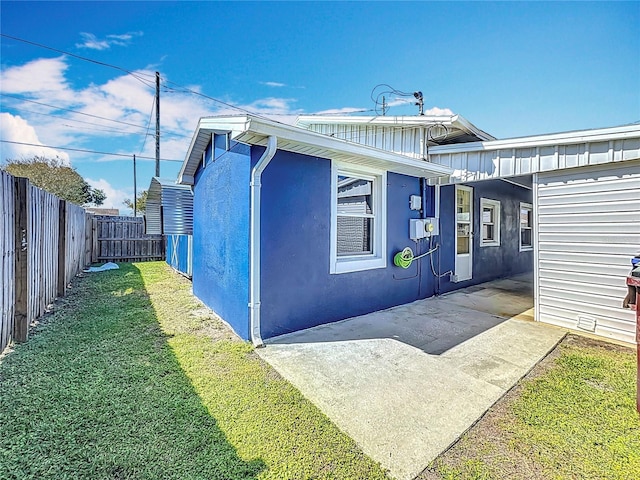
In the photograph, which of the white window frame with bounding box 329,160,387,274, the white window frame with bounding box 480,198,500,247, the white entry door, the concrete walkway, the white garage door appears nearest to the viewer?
the concrete walkway

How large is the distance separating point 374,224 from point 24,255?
5.08 metres

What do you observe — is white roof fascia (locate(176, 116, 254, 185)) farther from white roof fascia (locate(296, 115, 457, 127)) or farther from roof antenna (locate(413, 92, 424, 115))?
roof antenna (locate(413, 92, 424, 115))

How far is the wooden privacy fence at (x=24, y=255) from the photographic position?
344cm

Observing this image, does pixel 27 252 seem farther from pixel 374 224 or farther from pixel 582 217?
pixel 582 217

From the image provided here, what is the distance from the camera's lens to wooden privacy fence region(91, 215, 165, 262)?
41.1ft

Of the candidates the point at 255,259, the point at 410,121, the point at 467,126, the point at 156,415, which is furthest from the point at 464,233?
the point at 156,415

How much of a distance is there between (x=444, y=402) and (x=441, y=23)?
317 inches

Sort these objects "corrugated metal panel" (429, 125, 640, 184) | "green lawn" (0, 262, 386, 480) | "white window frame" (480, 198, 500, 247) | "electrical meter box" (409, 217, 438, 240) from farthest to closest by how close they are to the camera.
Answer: "white window frame" (480, 198, 500, 247)
"electrical meter box" (409, 217, 438, 240)
"corrugated metal panel" (429, 125, 640, 184)
"green lawn" (0, 262, 386, 480)

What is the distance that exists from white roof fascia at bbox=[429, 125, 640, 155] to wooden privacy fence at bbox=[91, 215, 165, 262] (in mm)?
12992

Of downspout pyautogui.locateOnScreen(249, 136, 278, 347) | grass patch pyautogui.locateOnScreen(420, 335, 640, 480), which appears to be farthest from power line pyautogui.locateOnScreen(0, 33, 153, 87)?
grass patch pyautogui.locateOnScreen(420, 335, 640, 480)

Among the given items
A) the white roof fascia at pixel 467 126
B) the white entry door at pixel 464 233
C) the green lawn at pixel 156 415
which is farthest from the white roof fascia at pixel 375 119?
the green lawn at pixel 156 415

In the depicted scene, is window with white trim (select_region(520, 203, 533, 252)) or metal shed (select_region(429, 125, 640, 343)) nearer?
metal shed (select_region(429, 125, 640, 343))

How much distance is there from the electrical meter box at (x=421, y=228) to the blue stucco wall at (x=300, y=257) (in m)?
1.23

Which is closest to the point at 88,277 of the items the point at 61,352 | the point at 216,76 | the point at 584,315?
the point at 61,352
